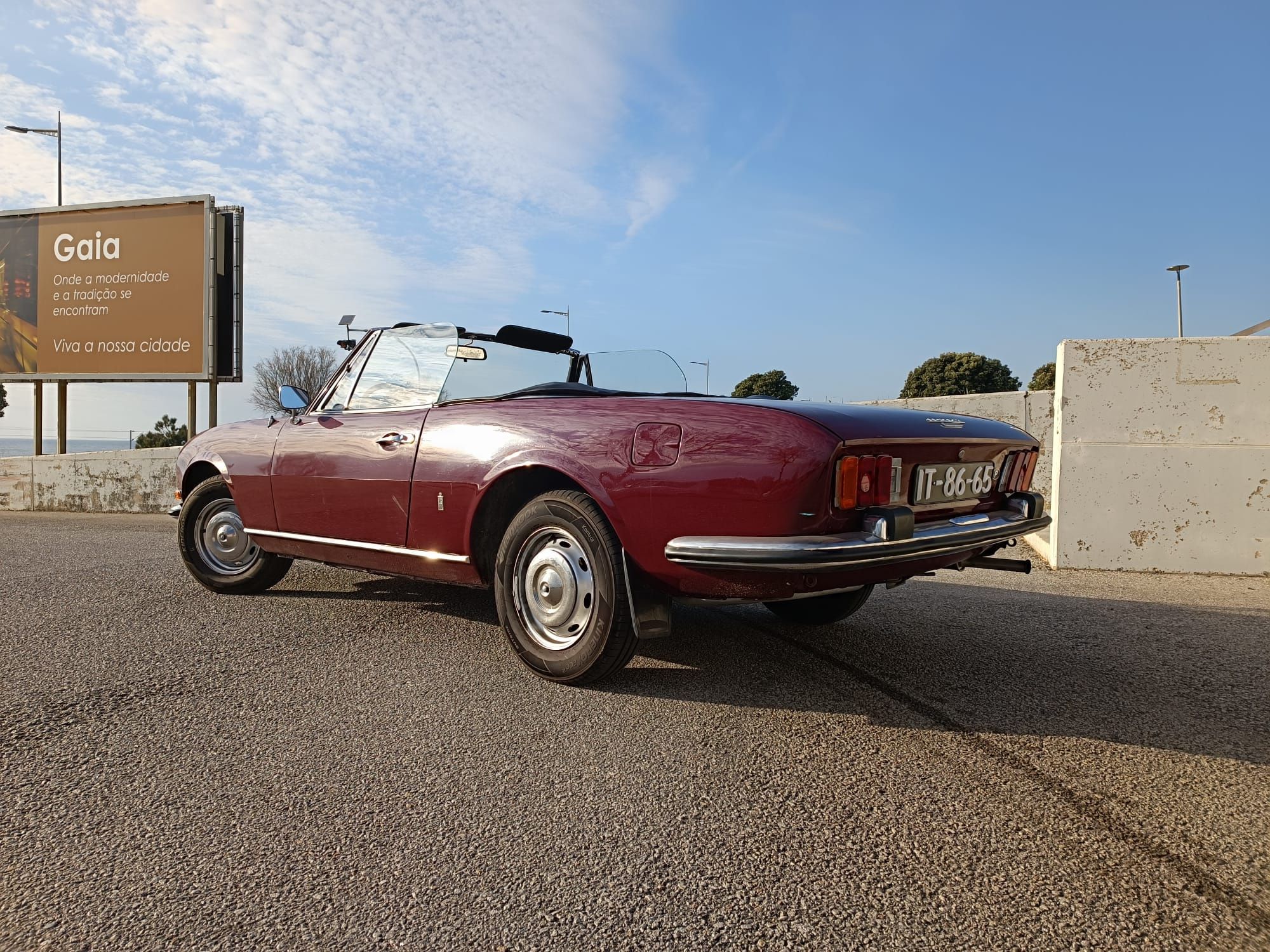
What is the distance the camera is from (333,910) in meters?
1.71

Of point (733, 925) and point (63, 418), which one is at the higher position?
point (63, 418)

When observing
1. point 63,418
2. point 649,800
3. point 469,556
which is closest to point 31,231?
point 63,418

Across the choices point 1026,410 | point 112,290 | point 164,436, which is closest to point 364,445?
point 1026,410

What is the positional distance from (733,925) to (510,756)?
3.42 feet

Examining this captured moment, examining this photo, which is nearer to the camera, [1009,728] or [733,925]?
[733,925]

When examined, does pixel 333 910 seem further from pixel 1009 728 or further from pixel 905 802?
pixel 1009 728

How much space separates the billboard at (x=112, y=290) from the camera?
18188 mm

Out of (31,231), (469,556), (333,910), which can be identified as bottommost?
(333,910)

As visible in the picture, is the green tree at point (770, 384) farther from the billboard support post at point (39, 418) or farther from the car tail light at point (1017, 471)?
the car tail light at point (1017, 471)

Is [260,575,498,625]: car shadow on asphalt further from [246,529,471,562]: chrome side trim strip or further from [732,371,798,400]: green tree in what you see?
[732,371,798,400]: green tree

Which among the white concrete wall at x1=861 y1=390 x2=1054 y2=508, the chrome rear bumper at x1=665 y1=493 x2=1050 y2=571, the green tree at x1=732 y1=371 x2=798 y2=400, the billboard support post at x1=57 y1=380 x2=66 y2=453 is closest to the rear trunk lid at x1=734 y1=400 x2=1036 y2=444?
the chrome rear bumper at x1=665 y1=493 x2=1050 y2=571

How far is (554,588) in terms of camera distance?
327cm

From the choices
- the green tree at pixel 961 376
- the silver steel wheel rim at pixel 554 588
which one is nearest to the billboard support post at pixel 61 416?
the silver steel wheel rim at pixel 554 588

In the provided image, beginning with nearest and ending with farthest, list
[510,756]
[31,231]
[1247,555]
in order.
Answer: [510,756], [1247,555], [31,231]
